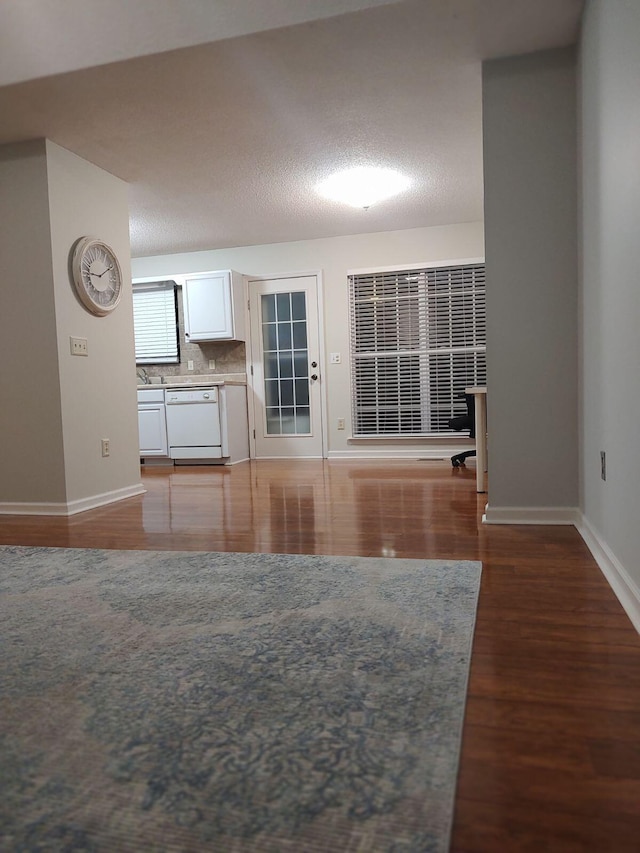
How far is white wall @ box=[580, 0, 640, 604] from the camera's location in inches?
67.0

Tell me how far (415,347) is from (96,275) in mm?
3259

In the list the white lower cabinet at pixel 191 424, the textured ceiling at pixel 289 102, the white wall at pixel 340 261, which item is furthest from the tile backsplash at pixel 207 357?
the textured ceiling at pixel 289 102

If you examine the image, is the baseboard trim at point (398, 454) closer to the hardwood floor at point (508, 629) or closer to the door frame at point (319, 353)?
the door frame at point (319, 353)

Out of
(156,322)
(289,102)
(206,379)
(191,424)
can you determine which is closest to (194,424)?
(191,424)

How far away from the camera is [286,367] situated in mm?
6656

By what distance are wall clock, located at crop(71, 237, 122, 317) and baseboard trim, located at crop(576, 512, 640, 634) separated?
3160mm

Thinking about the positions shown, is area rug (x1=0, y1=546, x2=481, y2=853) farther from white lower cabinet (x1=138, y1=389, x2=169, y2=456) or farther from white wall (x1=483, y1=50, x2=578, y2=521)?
white lower cabinet (x1=138, y1=389, x2=169, y2=456)

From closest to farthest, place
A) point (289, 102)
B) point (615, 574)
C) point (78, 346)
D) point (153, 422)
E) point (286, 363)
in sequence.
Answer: point (615, 574), point (289, 102), point (78, 346), point (153, 422), point (286, 363)

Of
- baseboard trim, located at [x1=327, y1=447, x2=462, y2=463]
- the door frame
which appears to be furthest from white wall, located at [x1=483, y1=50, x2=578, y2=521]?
the door frame

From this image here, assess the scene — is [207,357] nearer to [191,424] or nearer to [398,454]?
[191,424]

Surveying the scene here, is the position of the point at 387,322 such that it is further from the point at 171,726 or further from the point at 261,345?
the point at 171,726

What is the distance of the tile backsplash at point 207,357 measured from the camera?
22.1 feet

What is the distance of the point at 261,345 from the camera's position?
672cm

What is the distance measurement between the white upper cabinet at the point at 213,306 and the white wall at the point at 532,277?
389 cm
